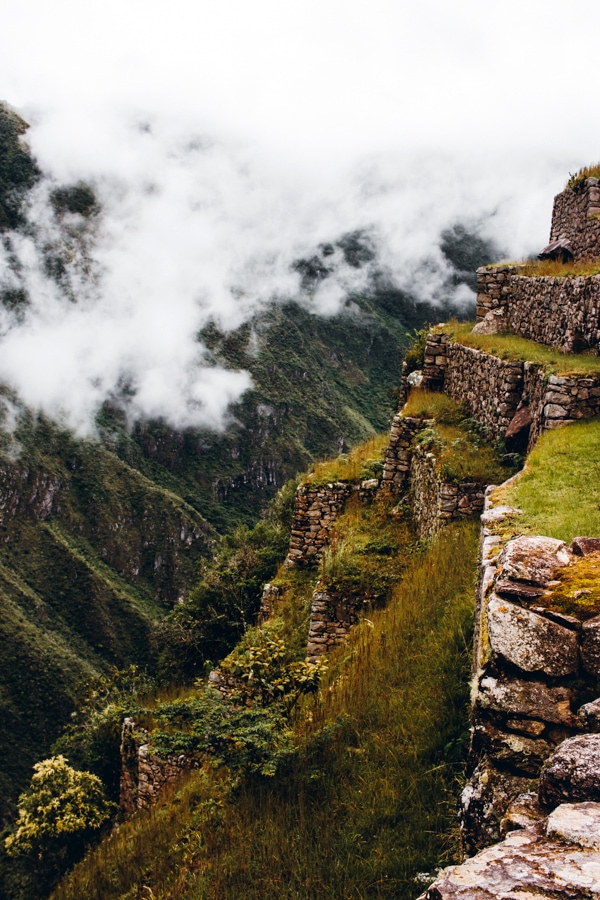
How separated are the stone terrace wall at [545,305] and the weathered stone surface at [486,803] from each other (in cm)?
792

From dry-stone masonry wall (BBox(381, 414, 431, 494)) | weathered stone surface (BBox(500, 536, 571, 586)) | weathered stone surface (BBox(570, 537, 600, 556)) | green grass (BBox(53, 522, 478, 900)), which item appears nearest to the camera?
weathered stone surface (BBox(500, 536, 571, 586))

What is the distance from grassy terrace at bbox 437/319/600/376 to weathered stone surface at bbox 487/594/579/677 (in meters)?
5.89

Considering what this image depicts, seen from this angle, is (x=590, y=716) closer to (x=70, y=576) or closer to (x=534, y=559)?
(x=534, y=559)

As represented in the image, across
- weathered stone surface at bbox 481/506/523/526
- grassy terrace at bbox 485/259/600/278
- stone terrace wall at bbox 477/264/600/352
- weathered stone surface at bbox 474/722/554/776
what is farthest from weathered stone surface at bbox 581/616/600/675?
grassy terrace at bbox 485/259/600/278

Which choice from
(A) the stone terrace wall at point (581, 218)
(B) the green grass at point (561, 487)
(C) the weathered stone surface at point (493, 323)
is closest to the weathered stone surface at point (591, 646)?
(B) the green grass at point (561, 487)

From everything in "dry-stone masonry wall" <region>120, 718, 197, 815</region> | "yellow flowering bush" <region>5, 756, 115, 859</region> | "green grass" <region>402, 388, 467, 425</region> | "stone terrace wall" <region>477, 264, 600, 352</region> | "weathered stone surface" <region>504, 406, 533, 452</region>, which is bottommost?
"yellow flowering bush" <region>5, 756, 115, 859</region>

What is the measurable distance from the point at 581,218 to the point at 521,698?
12829mm

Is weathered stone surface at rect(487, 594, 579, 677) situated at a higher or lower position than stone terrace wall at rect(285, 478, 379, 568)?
lower

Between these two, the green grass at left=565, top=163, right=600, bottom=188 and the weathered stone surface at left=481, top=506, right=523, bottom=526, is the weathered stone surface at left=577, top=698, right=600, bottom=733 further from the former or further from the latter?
the green grass at left=565, top=163, right=600, bottom=188

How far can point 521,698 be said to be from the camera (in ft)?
11.6

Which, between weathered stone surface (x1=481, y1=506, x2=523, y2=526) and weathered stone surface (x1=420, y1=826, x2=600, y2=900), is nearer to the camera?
weathered stone surface (x1=420, y1=826, x2=600, y2=900)

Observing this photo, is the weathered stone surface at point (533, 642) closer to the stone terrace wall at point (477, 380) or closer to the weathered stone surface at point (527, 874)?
the weathered stone surface at point (527, 874)

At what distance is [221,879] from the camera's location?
5336 mm

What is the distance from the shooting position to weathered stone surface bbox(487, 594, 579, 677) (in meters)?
3.57
